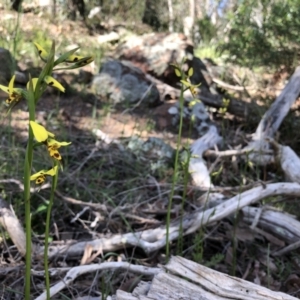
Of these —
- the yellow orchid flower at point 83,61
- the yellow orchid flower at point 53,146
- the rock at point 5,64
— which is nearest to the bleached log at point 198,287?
the yellow orchid flower at point 53,146

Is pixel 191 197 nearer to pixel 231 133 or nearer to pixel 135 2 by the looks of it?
pixel 231 133

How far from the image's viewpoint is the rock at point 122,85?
535 cm

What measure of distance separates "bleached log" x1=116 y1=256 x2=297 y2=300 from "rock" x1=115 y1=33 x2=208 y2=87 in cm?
487

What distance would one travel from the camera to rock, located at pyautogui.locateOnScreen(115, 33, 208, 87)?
632 cm

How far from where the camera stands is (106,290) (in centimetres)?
185

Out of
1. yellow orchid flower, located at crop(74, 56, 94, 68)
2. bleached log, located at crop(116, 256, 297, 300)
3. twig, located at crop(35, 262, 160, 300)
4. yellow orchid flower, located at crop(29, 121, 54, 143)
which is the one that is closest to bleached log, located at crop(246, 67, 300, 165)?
twig, located at crop(35, 262, 160, 300)

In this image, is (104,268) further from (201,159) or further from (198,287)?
(201,159)

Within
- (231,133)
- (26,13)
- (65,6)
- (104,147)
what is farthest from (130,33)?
(104,147)

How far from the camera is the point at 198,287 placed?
1513 mm

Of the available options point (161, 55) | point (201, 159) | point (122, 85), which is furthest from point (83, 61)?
point (161, 55)

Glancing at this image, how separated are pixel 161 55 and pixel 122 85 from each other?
4.41 feet

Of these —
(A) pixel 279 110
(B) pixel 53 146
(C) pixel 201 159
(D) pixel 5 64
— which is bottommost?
(C) pixel 201 159

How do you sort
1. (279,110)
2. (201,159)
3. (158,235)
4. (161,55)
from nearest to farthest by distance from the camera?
→ 1. (158,235)
2. (201,159)
3. (279,110)
4. (161,55)

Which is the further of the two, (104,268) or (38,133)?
(104,268)
